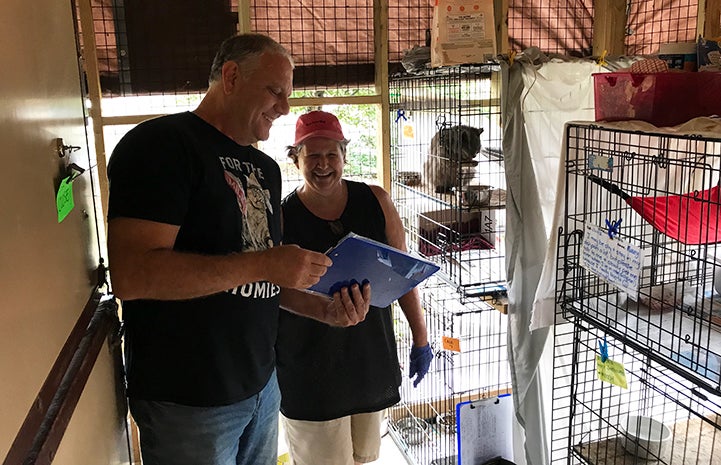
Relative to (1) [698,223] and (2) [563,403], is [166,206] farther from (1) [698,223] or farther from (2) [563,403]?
(2) [563,403]

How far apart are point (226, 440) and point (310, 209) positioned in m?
0.84

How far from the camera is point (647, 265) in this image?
177cm

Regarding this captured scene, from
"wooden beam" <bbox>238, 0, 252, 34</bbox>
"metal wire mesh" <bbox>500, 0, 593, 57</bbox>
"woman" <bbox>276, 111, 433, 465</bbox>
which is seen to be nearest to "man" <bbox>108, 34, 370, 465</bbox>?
"woman" <bbox>276, 111, 433, 465</bbox>

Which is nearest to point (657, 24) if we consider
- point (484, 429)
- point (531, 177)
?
point (531, 177)

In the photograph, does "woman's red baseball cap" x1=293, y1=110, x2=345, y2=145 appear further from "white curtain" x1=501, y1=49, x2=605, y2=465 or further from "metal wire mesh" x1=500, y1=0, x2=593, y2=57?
"metal wire mesh" x1=500, y1=0, x2=593, y2=57

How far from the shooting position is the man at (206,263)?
3.88 feet

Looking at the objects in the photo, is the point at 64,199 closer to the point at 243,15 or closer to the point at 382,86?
the point at 243,15

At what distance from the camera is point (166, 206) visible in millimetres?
1196

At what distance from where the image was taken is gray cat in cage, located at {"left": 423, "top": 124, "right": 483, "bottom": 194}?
7.45 feet

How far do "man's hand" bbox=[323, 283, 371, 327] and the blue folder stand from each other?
0.07ft

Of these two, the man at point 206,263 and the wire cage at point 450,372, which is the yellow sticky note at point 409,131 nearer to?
the wire cage at point 450,372

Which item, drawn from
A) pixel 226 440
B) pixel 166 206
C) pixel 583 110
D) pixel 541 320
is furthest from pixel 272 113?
pixel 583 110

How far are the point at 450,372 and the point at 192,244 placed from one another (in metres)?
1.58

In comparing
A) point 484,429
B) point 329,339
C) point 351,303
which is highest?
point 351,303
